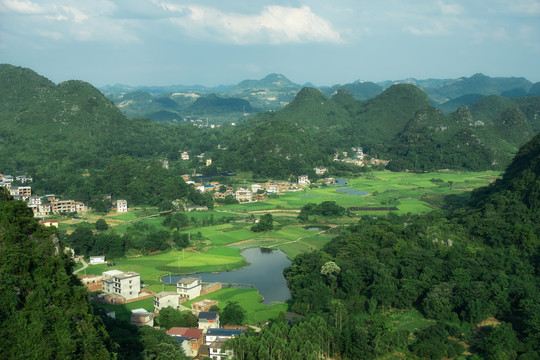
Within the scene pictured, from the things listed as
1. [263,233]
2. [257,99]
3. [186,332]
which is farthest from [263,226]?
[257,99]

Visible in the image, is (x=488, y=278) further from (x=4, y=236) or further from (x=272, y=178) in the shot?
(x=272, y=178)

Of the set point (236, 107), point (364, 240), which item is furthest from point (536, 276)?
point (236, 107)

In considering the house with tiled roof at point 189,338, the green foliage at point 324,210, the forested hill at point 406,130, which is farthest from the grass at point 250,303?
the forested hill at point 406,130

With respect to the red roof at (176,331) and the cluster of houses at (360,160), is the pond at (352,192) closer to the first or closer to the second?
the cluster of houses at (360,160)

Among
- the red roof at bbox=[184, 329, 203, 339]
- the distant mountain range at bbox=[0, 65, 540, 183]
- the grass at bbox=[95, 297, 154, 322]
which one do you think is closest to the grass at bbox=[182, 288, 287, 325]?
the grass at bbox=[95, 297, 154, 322]

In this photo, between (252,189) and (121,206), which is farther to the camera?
(252,189)

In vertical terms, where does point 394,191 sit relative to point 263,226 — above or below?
above

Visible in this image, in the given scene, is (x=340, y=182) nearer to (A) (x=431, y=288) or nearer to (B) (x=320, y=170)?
(B) (x=320, y=170)

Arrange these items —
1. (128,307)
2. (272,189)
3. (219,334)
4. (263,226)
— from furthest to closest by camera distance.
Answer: (272,189)
(263,226)
(128,307)
(219,334)

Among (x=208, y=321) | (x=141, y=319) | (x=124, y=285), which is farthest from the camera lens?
(x=124, y=285)
